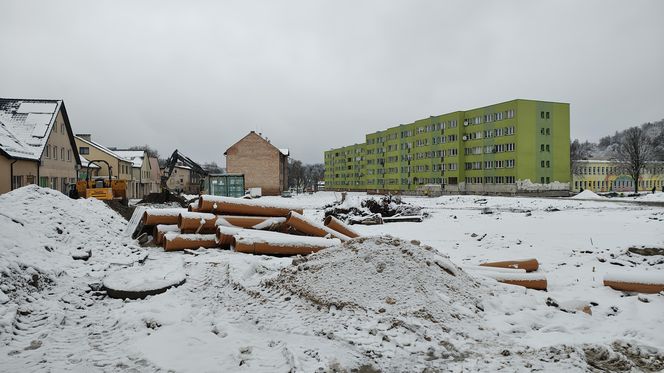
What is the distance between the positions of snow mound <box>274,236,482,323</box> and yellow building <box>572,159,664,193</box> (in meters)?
84.2

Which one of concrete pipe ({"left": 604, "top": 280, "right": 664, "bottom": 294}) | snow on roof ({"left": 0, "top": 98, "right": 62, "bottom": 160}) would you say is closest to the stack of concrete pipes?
concrete pipe ({"left": 604, "top": 280, "right": 664, "bottom": 294})

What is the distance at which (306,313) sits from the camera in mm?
6262

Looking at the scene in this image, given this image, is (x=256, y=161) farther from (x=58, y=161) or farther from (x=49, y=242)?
(x=49, y=242)

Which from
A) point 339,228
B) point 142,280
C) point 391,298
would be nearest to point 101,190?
point 339,228

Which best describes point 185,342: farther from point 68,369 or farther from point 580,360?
point 580,360

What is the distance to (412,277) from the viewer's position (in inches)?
274

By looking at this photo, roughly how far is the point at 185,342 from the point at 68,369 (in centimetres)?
123

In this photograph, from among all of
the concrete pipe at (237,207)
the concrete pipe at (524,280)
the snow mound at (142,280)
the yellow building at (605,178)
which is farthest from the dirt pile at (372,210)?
the yellow building at (605,178)

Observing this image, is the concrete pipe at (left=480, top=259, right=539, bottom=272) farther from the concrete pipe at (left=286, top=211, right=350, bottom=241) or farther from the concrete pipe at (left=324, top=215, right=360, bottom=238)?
the concrete pipe at (left=324, top=215, right=360, bottom=238)

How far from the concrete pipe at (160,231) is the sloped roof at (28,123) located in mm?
22540

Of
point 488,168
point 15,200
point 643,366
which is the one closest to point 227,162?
point 488,168

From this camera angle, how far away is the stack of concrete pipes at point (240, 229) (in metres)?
10.7

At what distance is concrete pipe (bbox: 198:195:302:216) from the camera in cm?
1262

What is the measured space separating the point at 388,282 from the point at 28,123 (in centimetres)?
Result: 3664
